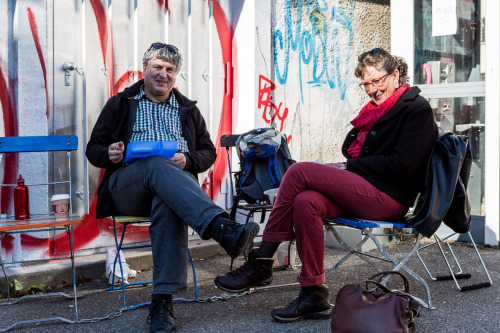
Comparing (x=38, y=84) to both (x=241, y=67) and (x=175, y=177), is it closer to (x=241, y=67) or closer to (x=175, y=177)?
(x=175, y=177)

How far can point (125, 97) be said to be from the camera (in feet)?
13.9

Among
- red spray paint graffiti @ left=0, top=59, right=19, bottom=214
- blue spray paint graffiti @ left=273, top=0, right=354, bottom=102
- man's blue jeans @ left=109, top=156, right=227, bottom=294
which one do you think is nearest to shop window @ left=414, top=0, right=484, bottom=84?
blue spray paint graffiti @ left=273, top=0, right=354, bottom=102

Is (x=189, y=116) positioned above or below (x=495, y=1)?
below

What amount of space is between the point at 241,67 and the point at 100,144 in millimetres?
2330

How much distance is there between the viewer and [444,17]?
A: 645 cm

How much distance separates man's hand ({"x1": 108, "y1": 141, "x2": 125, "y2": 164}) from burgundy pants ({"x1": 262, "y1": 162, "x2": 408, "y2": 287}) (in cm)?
101

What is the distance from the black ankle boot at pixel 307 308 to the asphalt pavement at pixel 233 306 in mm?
41

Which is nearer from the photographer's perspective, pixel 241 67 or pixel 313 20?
pixel 241 67

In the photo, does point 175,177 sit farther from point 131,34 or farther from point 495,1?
point 495,1

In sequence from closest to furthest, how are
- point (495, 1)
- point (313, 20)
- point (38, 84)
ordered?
point (38, 84) < point (495, 1) < point (313, 20)

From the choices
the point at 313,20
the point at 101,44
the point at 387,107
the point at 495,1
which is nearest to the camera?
the point at 387,107

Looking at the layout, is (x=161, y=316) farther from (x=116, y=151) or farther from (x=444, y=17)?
(x=444, y=17)

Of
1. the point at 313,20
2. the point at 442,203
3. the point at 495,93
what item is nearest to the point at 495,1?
the point at 495,93

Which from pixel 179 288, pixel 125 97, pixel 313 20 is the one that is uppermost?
pixel 313 20
